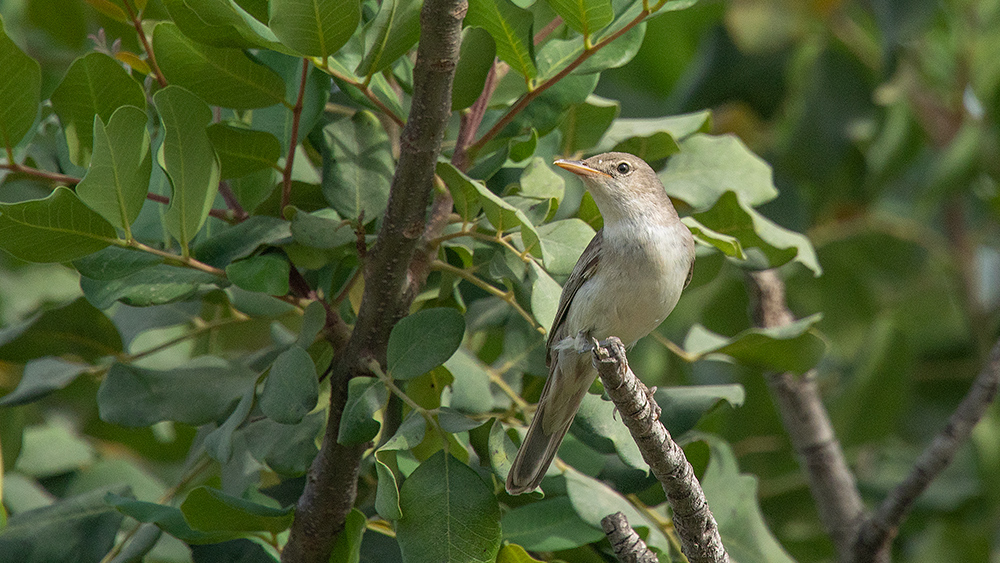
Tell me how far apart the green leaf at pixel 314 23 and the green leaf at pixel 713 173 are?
3.05 feet

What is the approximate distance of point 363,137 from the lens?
6.93 feet

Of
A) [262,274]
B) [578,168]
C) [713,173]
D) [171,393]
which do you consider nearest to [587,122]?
[578,168]

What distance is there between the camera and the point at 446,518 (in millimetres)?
1805

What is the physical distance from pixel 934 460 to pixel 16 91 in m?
2.50

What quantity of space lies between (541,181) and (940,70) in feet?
9.04

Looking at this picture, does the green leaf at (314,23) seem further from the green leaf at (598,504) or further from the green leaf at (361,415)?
the green leaf at (598,504)

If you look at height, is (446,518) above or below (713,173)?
below

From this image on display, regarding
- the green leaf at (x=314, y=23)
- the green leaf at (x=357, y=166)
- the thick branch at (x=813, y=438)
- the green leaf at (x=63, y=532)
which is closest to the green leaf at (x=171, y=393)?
the green leaf at (x=63, y=532)

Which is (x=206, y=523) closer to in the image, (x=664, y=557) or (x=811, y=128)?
(x=664, y=557)

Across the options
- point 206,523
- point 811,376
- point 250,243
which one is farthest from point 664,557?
point 811,376

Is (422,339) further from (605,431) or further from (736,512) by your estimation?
(736,512)

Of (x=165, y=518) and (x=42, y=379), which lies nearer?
(x=165, y=518)

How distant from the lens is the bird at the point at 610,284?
2104mm

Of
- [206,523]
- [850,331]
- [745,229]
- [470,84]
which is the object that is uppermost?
[470,84]
